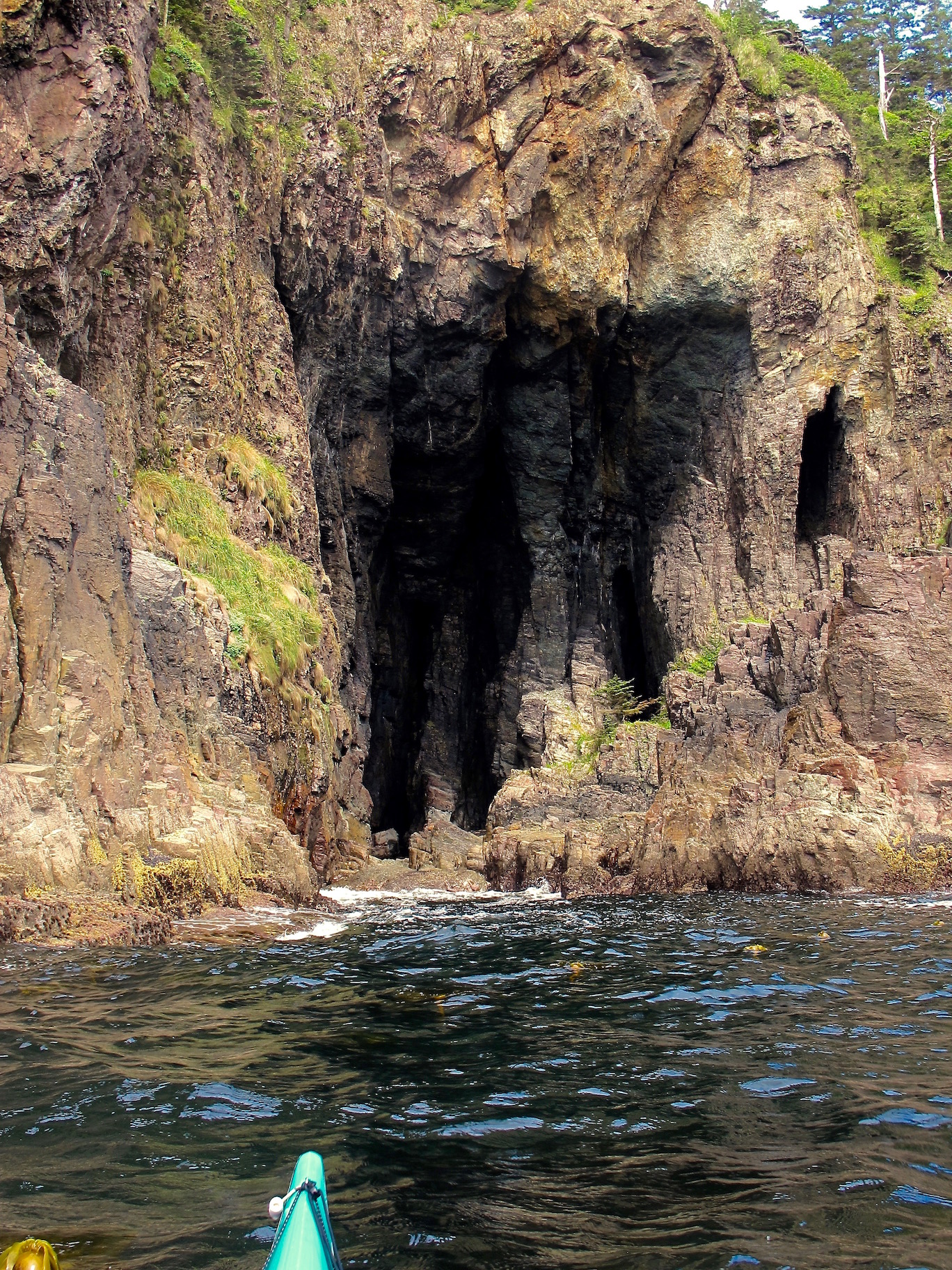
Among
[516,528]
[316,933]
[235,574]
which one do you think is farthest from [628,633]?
[316,933]

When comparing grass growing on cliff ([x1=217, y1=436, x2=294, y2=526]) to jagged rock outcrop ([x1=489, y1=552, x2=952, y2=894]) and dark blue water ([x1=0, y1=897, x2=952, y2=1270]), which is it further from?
dark blue water ([x1=0, y1=897, x2=952, y2=1270])

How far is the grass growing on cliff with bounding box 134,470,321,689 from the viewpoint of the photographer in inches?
722

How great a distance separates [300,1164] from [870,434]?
33875mm

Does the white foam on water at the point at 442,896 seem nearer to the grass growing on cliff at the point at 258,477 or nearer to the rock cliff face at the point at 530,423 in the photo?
the rock cliff face at the point at 530,423

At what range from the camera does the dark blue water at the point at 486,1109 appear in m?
3.80

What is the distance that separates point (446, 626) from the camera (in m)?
39.8

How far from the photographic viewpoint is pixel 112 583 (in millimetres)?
13938

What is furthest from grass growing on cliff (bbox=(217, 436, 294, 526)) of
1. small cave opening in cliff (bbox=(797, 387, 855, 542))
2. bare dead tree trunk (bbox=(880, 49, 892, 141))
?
bare dead tree trunk (bbox=(880, 49, 892, 141))

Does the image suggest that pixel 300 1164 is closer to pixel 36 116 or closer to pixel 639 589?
pixel 36 116

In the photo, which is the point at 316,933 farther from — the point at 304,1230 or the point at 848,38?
the point at 848,38

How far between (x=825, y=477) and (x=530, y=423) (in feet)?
34.8

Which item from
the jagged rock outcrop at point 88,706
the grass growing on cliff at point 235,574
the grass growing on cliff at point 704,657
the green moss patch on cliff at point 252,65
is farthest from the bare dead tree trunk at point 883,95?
the jagged rock outcrop at point 88,706

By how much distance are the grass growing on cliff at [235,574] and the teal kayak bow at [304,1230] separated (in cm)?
1466

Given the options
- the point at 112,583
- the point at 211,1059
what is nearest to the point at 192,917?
the point at 112,583
